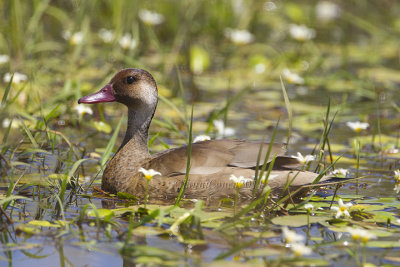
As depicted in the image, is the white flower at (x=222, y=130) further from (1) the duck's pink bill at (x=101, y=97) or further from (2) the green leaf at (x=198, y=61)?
(2) the green leaf at (x=198, y=61)

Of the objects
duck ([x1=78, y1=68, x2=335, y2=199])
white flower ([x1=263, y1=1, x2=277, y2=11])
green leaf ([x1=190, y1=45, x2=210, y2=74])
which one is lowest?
→ duck ([x1=78, y1=68, x2=335, y2=199])

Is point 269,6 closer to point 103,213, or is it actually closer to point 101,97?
point 101,97

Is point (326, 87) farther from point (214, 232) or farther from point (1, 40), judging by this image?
point (214, 232)

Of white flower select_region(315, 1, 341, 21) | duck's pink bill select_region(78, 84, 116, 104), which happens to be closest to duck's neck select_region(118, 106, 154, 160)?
duck's pink bill select_region(78, 84, 116, 104)

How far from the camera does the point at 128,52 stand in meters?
8.45

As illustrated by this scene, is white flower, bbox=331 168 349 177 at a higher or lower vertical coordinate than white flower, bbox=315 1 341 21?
lower

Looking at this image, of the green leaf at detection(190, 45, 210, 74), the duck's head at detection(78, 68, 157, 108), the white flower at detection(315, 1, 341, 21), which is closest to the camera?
the duck's head at detection(78, 68, 157, 108)

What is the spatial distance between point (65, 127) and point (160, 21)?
423 cm

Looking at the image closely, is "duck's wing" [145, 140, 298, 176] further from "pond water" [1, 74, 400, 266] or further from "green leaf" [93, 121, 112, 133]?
"green leaf" [93, 121, 112, 133]

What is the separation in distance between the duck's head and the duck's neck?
0.07 meters

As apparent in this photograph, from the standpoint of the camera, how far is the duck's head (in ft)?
19.2

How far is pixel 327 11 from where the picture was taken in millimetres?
13453

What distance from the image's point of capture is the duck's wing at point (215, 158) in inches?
207

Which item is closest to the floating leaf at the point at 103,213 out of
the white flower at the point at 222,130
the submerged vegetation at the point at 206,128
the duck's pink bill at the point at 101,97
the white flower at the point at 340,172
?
the submerged vegetation at the point at 206,128
